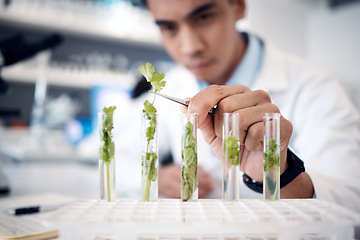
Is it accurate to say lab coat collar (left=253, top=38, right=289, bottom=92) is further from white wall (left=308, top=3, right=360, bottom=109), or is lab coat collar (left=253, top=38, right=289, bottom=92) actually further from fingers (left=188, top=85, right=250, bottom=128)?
white wall (left=308, top=3, right=360, bottom=109)

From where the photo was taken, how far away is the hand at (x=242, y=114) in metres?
0.55

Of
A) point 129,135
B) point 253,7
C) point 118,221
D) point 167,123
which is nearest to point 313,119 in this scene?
point 167,123

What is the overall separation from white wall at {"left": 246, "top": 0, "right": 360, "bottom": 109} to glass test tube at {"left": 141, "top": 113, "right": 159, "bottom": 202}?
1.86 meters

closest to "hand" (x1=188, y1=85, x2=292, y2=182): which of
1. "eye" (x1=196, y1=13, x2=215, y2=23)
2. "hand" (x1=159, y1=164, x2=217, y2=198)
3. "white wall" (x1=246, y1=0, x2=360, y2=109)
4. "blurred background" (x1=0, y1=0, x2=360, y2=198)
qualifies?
"hand" (x1=159, y1=164, x2=217, y2=198)

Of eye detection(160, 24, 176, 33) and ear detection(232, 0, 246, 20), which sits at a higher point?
ear detection(232, 0, 246, 20)

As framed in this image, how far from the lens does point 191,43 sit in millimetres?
1110

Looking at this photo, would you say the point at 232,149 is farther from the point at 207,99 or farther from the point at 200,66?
the point at 200,66

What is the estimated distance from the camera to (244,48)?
4.47ft

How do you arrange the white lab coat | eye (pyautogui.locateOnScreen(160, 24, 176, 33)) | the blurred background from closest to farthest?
the white lab coat < eye (pyautogui.locateOnScreen(160, 24, 176, 33)) < the blurred background

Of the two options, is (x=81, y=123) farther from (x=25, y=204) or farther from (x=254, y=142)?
(x=254, y=142)

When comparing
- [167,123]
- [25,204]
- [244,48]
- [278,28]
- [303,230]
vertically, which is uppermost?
[278,28]

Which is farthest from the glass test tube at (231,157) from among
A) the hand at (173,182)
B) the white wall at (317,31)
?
the white wall at (317,31)

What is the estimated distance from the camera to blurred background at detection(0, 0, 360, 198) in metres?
1.91

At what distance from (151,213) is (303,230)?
207mm
